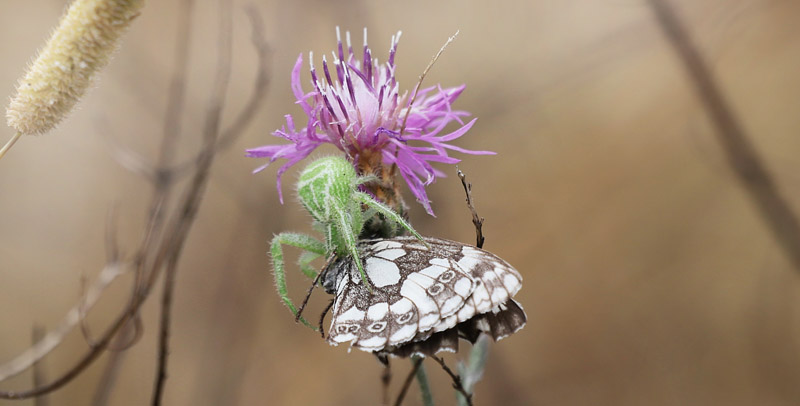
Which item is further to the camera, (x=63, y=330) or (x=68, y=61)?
(x=63, y=330)

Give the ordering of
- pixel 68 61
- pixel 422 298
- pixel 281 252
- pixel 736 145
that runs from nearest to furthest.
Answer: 1. pixel 68 61
2. pixel 422 298
3. pixel 281 252
4. pixel 736 145

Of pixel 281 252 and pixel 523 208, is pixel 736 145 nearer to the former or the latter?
pixel 523 208

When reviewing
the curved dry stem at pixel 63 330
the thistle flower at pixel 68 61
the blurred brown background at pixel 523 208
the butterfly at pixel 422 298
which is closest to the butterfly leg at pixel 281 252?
the butterfly at pixel 422 298

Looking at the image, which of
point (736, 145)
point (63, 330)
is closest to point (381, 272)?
point (63, 330)

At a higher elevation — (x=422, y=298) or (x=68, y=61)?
(x=68, y=61)

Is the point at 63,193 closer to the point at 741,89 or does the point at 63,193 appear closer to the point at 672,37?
the point at 672,37
